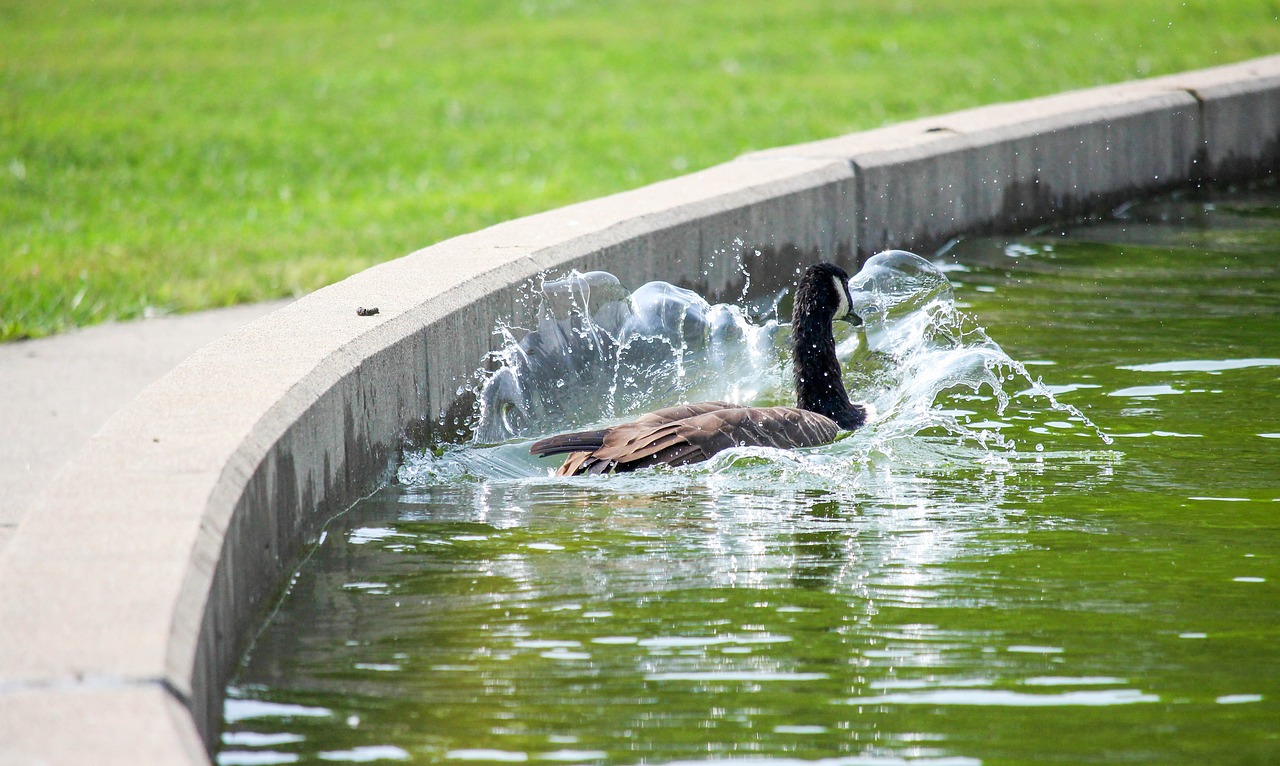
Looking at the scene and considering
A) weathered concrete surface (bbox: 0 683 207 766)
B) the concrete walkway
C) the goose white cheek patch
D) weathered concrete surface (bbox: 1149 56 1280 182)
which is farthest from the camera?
weathered concrete surface (bbox: 1149 56 1280 182)

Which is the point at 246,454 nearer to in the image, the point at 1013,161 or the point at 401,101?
the point at 1013,161

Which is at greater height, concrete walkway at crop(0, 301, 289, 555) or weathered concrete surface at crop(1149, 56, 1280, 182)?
weathered concrete surface at crop(1149, 56, 1280, 182)

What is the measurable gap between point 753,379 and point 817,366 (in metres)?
0.94

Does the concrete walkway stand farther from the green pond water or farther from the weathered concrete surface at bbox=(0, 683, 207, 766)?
the weathered concrete surface at bbox=(0, 683, 207, 766)

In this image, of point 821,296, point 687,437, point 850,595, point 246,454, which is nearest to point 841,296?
point 821,296

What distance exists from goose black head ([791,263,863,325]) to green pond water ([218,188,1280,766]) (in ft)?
1.61

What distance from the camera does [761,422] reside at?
6.52m

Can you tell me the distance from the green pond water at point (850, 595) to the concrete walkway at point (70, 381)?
55.0 inches

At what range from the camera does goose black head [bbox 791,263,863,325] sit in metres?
7.25

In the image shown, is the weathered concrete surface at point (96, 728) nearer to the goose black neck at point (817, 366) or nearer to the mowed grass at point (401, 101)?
the goose black neck at point (817, 366)

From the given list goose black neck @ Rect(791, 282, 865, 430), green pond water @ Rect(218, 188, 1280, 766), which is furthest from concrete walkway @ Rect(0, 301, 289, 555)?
goose black neck @ Rect(791, 282, 865, 430)

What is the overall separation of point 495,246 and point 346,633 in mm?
3249

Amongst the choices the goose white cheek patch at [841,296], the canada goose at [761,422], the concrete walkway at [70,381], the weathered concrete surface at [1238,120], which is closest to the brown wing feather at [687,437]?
the canada goose at [761,422]

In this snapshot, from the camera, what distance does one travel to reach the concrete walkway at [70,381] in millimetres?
6412
